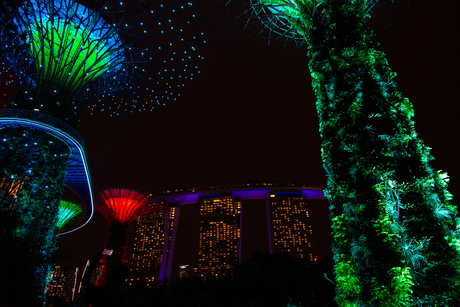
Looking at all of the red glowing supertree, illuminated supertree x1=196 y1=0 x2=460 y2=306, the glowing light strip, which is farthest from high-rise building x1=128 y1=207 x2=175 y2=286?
illuminated supertree x1=196 y1=0 x2=460 y2=306

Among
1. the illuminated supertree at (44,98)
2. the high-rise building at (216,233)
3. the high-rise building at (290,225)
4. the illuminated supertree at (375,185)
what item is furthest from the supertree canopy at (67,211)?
the high-rise building at (290,225)

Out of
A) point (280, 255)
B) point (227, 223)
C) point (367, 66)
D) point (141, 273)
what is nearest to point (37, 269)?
point (367, 66)

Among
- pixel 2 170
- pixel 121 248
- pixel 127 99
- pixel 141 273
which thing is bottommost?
pixel 141 273

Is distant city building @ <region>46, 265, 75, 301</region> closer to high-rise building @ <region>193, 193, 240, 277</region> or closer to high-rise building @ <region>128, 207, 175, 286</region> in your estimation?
high-rise building @ <region>128, 207, 175, 286</region>

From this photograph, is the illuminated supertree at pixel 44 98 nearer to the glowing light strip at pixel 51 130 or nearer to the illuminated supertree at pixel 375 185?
the glowing light strip at pixel 51 130

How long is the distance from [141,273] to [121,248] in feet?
62.3

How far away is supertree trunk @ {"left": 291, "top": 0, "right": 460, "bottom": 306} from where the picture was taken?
3035 mm

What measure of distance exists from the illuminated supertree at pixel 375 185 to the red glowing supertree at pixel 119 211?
20662 millimetres

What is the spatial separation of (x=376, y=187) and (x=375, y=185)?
4cm

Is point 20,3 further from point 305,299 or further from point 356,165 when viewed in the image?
point 305,299

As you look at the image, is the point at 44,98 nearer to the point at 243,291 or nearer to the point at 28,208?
the point at 28,208

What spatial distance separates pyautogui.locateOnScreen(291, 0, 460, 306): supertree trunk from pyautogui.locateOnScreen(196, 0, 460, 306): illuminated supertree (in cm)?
1

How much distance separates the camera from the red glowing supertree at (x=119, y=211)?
21203 mm

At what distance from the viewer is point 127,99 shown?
43.4 ft
